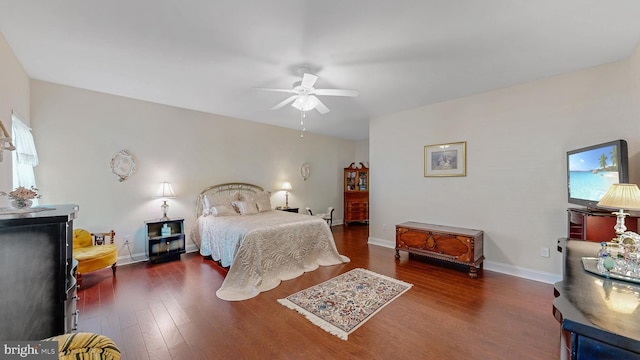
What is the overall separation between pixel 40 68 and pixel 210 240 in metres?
3.12

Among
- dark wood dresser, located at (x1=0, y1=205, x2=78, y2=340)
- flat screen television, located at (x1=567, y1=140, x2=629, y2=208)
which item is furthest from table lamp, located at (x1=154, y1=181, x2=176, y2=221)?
flat screen television, located at (x1=567, y1=140, x2=629, y2=208)

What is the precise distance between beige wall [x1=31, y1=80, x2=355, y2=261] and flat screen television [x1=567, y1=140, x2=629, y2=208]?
17.2ft

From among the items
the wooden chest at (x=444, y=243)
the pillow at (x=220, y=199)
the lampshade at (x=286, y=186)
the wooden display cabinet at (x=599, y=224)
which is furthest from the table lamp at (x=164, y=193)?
the wooden display cabinet at (x=599, y=224)

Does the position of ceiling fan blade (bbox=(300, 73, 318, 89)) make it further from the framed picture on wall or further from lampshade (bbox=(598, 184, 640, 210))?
the framed picture on wall

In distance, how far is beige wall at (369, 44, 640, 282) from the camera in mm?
2969

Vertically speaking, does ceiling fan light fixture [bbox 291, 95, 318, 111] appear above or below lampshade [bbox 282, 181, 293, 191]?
above

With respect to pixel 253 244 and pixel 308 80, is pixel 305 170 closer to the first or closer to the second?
pixel 253 244

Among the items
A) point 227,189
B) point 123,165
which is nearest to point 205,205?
point 227,189

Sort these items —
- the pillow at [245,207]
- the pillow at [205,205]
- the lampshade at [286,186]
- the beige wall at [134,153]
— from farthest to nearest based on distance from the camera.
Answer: the lampshade at [286,186] < the pillow at [245,207] < the pillow at [205,205] < the beige wall at [134,153]

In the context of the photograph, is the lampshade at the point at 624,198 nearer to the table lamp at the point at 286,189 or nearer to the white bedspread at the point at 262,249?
the white bedspread at the point at 262,249

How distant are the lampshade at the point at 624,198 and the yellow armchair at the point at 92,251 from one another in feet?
16.8

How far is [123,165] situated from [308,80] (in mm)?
3468

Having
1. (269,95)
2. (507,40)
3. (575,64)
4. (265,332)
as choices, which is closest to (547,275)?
(575,64)

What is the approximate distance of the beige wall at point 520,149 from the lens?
9.74 feet
